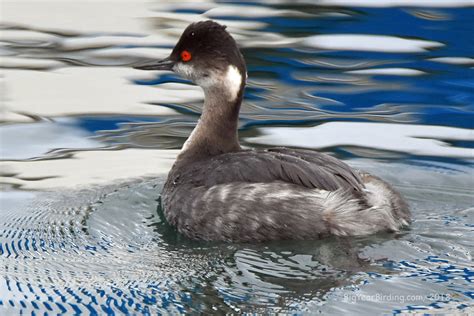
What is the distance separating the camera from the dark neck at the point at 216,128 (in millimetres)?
7441

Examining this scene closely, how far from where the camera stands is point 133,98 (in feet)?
33.4

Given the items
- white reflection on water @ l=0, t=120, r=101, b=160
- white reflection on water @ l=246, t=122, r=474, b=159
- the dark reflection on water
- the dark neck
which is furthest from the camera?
white reflection on water @ l=0, t=120, r=101, b=160

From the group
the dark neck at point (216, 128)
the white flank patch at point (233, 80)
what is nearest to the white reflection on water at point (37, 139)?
the dark neck at point (216, 128)

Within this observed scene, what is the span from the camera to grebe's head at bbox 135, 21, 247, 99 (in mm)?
7312

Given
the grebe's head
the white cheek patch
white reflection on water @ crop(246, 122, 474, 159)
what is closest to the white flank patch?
the grebe's head

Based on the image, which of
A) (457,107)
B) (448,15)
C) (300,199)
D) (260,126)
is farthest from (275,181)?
(448,15)

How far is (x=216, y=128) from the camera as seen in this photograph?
748 cm

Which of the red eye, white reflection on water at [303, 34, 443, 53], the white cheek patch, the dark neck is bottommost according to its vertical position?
the dark neck

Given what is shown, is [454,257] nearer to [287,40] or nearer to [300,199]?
[300,199]

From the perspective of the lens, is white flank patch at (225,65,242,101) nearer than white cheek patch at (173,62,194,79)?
Yes

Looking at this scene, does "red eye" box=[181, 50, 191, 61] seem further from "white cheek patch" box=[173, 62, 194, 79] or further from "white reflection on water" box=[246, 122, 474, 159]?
"white reflection on water" box=[246, 122, 474, 159]

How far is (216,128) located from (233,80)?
1.21 ft

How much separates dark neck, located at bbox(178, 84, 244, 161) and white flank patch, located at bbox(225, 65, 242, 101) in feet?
0.11

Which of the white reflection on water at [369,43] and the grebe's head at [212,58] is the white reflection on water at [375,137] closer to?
the grebe's head at [212,58]
